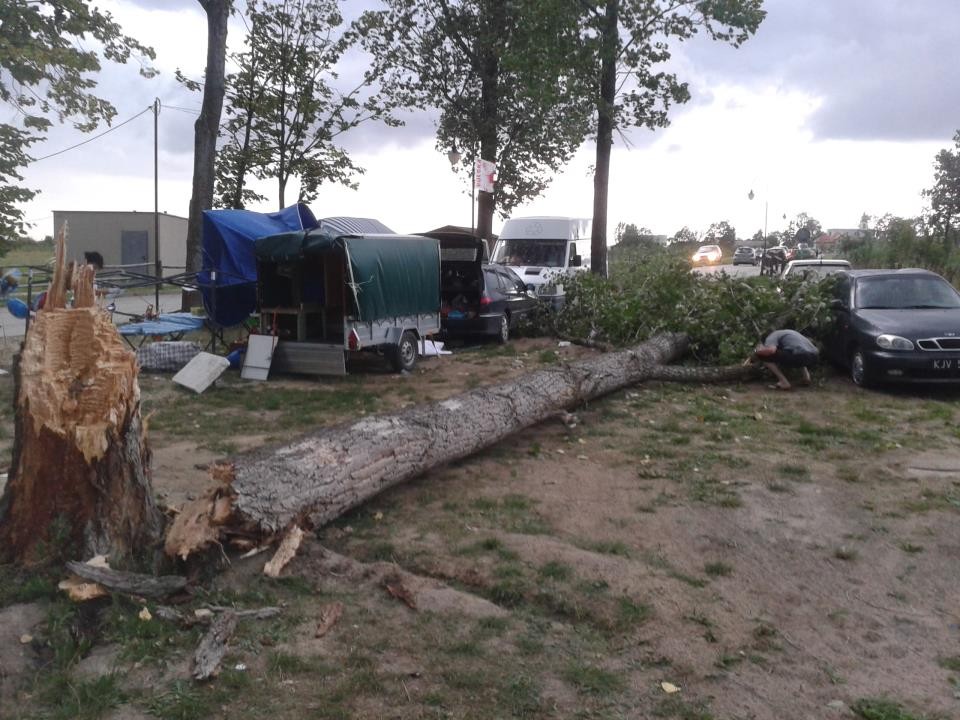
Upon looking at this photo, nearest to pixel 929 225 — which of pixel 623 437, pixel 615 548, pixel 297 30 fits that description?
pixel 297 30

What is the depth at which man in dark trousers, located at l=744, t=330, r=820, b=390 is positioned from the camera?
11.6 metres

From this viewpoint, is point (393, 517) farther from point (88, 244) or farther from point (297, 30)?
point (88, 244)

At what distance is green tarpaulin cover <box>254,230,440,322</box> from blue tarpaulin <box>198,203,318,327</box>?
5.06ft

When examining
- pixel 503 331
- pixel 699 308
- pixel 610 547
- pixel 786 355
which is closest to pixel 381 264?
pixel 503 331

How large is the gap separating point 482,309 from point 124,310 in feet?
37.8

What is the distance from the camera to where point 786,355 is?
11.7 metres

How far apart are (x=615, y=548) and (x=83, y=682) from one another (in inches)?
121

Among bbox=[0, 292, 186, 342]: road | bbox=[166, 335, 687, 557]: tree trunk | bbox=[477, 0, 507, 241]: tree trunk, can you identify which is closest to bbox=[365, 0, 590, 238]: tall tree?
bbox=[477, 0, 507, 241]: tree trunk

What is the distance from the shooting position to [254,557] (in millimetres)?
4996

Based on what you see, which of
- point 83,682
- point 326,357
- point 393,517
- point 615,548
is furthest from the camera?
point 326,357

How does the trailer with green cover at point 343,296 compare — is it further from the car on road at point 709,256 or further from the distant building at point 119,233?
the car on road at point 709,256

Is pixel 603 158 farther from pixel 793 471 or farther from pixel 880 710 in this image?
pixel 880 710

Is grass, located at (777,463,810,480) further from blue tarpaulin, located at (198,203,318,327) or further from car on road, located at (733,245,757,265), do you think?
car on road, located at (733,245,757,265)

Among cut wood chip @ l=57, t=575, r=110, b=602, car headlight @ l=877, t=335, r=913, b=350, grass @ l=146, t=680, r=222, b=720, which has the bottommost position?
grass @ l=146, t=680, r=222, b=720
